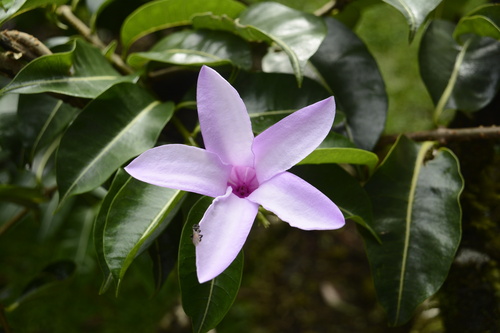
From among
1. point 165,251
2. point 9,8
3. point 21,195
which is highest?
point 9,8

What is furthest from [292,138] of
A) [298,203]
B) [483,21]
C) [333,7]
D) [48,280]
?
[48,280]

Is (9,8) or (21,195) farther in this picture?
(21,195)

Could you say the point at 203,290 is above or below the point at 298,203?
below

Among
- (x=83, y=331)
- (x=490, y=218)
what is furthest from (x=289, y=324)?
(x=490, y=218)

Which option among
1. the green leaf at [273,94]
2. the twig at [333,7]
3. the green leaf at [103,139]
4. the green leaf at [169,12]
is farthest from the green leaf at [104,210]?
the twig at [333,7]

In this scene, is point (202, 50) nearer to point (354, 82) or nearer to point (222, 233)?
point (354, 82)

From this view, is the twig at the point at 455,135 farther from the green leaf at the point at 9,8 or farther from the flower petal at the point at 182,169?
the green leaf at the point at 9,8

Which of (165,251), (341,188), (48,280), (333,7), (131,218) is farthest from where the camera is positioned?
(48,280)
